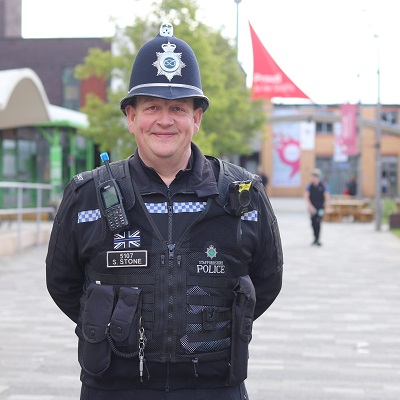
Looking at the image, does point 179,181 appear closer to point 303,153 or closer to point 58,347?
point 58,347

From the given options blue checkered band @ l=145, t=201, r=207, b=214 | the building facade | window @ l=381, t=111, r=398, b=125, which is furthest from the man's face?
window @ l=381, t=111, r=398, b=125

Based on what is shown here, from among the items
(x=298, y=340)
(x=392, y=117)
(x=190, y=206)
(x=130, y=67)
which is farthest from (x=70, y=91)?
(x=190, y=206)

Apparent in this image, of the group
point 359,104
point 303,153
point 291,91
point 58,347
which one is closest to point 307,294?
point 58,347

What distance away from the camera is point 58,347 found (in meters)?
8.27

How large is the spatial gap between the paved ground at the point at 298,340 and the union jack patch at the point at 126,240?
3.48m

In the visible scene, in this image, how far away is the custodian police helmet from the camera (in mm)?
3188

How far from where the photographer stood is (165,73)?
3.20 metres

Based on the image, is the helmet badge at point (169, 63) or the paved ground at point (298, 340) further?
the paved ground at point (298, 340)

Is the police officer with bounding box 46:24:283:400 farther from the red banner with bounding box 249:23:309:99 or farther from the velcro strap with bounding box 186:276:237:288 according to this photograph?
the red banner with bounding box 249:23:309:99

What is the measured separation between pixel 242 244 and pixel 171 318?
1.23ft

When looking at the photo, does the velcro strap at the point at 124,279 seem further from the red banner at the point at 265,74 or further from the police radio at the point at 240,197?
the red banner at the point at 265,74

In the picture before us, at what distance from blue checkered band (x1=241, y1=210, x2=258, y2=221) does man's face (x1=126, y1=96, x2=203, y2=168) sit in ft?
0.97

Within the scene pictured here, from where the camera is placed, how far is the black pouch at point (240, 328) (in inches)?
124

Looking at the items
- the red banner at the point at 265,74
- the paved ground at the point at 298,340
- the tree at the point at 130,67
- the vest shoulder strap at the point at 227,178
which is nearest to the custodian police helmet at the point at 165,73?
the vest shoulder strap at the point at 227,178
